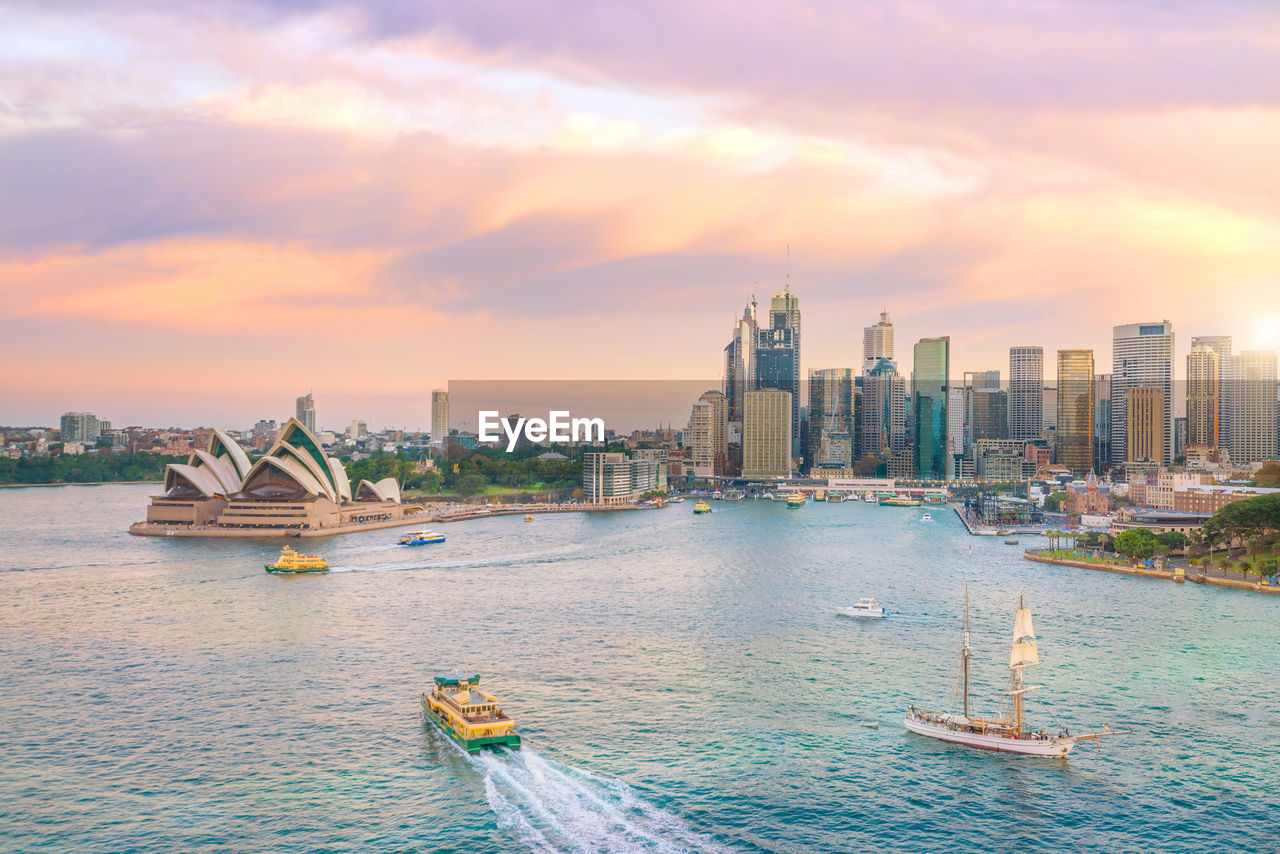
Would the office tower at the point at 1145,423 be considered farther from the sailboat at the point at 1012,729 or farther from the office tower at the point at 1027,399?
the sailboat at the point at 1012,729

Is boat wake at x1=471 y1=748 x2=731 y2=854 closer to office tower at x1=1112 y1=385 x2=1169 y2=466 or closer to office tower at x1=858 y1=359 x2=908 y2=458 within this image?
office tower at x1=1112 y1=385 x2=1169 y2=466

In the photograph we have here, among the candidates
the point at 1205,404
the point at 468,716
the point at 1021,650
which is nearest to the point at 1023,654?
the point at 1021,650

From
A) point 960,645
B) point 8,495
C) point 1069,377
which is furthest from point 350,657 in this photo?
point 1069,377

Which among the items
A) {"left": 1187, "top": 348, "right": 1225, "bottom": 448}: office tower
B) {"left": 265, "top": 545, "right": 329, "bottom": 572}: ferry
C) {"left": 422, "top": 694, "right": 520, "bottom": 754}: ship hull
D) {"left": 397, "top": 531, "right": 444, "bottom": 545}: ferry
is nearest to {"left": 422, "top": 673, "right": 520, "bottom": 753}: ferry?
{"left": 422, "top": 694, "right": 520, "bottom": 754}: ship hull

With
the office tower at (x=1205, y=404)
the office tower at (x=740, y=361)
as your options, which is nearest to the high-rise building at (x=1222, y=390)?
the office tower at (x=1205, y=404)

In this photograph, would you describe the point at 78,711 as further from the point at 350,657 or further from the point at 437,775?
the point at 437,775

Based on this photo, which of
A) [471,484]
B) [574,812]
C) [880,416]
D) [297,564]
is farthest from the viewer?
[880,416]

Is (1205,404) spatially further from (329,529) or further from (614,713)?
(614,713)
